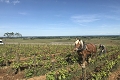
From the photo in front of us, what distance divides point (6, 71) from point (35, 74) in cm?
354

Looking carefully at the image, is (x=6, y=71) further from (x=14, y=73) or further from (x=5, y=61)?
(x=5, y=61)

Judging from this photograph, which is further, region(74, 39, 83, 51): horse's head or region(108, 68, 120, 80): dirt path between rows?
region(74, 39, 83, 51): horse's head

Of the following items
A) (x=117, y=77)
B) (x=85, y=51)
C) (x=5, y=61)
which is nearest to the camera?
(x=117, y=77)

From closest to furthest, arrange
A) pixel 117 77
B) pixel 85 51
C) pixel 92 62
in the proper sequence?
pixel 117 77 → pixel 85 51 → pixel 92 62

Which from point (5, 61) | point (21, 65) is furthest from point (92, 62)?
point (5, 61)

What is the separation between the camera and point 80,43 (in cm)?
1099

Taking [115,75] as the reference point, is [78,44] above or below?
above

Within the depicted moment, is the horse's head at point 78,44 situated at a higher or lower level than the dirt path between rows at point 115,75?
higher

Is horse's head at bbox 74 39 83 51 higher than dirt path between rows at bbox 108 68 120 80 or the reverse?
higher

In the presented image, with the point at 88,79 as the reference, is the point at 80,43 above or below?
above

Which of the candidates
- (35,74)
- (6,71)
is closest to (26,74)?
(35,74)

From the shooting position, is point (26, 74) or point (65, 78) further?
point (26, 74)

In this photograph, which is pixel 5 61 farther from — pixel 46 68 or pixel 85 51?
pixel 85 51

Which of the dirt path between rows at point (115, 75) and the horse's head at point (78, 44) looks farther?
the horse's head at point (78, 44)
